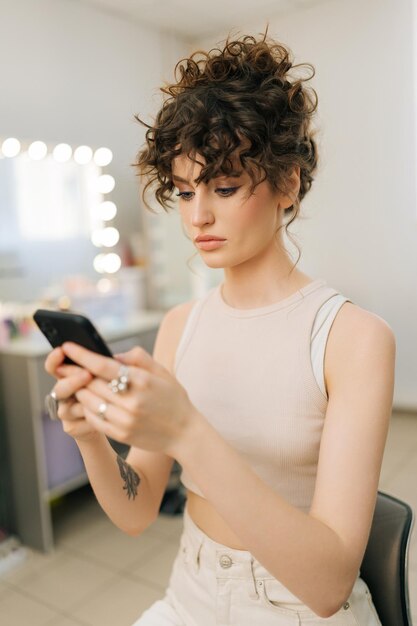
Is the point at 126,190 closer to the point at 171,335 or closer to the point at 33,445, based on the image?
the point at 33,445

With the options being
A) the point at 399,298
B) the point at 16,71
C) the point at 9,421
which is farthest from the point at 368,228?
the point at 9,421

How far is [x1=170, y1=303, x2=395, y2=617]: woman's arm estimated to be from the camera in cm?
50

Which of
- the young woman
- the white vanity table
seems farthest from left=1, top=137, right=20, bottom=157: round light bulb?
the young woman

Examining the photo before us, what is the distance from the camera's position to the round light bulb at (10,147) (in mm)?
1853

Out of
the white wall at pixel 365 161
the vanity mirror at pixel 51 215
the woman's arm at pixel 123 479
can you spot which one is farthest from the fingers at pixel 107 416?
the vanity mirror at pixel 51 215

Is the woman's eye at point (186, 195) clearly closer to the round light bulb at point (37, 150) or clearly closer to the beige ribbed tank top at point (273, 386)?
the beige ribbed tank top at point (273, 386)

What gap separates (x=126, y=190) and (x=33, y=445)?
3.17ft

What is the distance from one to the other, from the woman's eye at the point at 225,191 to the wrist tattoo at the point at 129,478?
334 mm

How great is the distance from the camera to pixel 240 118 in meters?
0.66

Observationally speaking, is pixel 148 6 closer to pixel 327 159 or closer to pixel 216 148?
pixel 327 159

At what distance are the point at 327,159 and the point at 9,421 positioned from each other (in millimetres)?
1333

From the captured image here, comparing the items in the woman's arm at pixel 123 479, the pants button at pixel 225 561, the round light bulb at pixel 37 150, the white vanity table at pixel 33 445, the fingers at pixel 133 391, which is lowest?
the white vanity table at pixel 33 445

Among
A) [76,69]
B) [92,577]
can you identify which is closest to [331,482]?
[76,69]

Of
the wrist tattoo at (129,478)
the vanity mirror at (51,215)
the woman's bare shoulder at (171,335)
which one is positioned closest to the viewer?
the wrist tattoo at (129,478)
